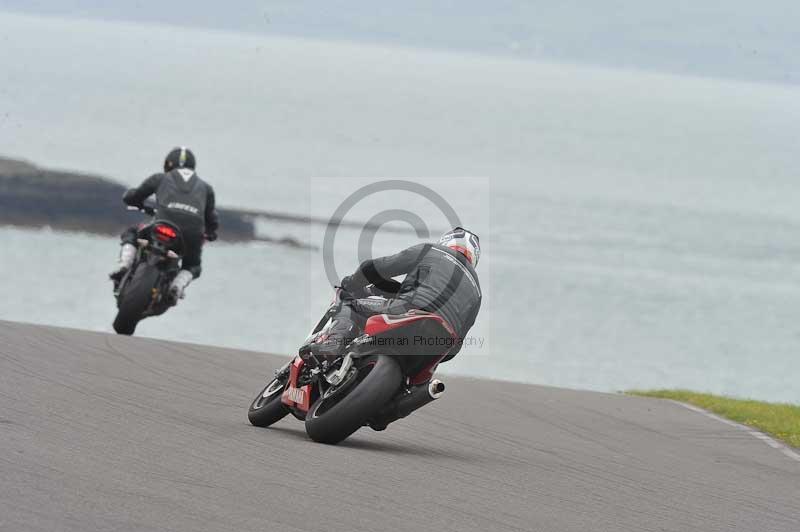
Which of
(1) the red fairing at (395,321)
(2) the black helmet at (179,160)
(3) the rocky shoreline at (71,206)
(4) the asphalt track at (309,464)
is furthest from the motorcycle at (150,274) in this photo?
(3) the rocky shoreline at (71,206)

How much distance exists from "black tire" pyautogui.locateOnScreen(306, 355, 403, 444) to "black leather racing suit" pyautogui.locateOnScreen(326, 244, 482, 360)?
0.43m

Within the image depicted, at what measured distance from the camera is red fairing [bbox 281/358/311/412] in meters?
9.21

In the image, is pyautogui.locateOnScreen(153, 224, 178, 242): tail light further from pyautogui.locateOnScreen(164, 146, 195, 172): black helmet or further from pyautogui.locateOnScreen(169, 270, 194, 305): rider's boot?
pyautogui.locateOnScreen(164, 146, 195, 172): black helmet

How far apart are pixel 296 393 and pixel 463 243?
1566mm

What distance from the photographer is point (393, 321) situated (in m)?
8.81

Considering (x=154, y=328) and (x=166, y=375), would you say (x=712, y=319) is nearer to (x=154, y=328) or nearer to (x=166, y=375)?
(x=154, y=328)

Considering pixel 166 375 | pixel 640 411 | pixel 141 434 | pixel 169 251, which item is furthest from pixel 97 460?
pixel 640 411

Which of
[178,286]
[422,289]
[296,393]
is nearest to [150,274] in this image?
[178,286]

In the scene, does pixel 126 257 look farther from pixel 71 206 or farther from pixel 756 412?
pixel 71 206

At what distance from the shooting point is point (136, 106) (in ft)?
538

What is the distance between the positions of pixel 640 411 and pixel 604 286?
53.9 metres

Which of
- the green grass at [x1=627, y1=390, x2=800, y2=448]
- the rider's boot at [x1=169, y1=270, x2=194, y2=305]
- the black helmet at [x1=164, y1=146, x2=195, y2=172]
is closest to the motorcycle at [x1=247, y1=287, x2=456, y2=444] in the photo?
the green grass at [x1=627, y1=390, x2=800, y2=448]

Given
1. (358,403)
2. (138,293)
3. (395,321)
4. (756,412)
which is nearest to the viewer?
(358,403)

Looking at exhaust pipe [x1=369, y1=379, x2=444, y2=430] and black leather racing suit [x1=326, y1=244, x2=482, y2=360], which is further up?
black leather racing suit [x1=326, y1=244, x2=482, y2=360]
